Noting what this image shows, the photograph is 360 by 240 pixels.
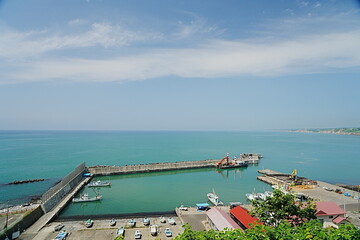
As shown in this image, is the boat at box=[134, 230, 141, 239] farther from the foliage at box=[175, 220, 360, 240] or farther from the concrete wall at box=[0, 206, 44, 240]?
the foliage at box=[175, 220, 360, 240]

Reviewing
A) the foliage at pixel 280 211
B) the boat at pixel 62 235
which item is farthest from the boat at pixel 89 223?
the foliage at pixel 280 211

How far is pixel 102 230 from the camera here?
2014cm

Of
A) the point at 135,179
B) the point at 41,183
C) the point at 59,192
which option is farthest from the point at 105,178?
the point at 59,192

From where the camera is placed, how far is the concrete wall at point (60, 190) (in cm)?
2548

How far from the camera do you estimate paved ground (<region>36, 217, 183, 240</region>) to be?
1903cm

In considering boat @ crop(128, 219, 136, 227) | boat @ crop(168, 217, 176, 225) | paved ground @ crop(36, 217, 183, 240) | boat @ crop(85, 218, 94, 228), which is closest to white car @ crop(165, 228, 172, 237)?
paved ground @ crop(36, 217, 183, 240)

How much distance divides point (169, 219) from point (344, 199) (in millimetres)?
23553

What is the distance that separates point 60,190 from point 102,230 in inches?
556

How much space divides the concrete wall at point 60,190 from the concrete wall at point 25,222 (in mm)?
1167

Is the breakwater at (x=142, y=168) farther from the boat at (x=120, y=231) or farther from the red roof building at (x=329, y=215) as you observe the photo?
the red roof building at (x=329, y=215)

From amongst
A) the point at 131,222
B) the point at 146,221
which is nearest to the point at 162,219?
the point at 146,221

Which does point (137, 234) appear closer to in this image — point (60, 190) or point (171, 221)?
point (171, 221)

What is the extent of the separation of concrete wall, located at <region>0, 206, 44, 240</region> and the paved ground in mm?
1697

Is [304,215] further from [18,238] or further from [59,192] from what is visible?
[59,192]
